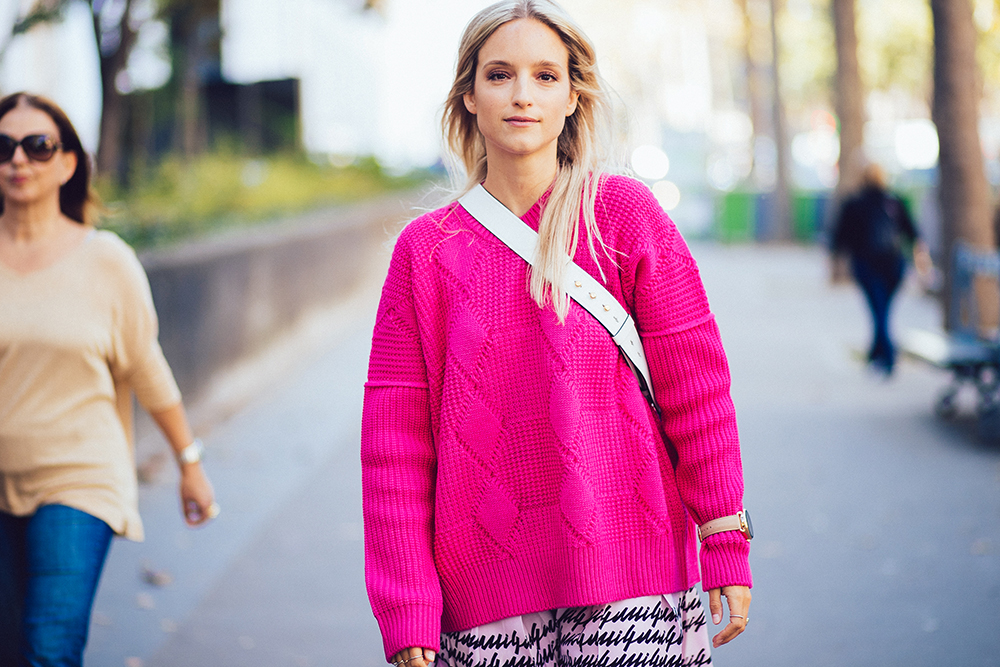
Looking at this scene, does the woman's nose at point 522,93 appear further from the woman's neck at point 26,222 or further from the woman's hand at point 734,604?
the woman's neck at point 26,222

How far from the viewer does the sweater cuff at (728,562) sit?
2.24 metres

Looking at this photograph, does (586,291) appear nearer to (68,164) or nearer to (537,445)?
(537,445)

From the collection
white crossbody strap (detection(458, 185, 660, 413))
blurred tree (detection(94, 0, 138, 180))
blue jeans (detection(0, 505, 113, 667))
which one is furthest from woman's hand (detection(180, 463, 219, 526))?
blurred tree (detection(94, 0, 138, 180))

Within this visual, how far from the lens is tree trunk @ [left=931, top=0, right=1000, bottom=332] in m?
10.8

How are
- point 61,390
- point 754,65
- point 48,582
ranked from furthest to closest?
point 754,65 → point 61,390 → point 48,582

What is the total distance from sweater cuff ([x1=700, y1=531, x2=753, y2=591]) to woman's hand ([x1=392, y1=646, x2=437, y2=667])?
21.4 inches

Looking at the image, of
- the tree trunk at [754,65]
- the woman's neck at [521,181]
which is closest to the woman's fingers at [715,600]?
the woman's neck at [521,181]

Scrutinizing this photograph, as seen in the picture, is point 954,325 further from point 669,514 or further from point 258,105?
point 258,105

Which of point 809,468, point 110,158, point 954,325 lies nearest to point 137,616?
point 809,468

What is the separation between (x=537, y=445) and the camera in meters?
2.25

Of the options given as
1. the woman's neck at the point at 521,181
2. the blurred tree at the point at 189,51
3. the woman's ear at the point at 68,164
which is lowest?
the woman's neck at the point at 521,181

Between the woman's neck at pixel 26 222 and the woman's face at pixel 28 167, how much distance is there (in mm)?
21

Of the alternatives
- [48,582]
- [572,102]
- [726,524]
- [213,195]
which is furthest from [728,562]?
[213,195]

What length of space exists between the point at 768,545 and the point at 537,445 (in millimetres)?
3798
